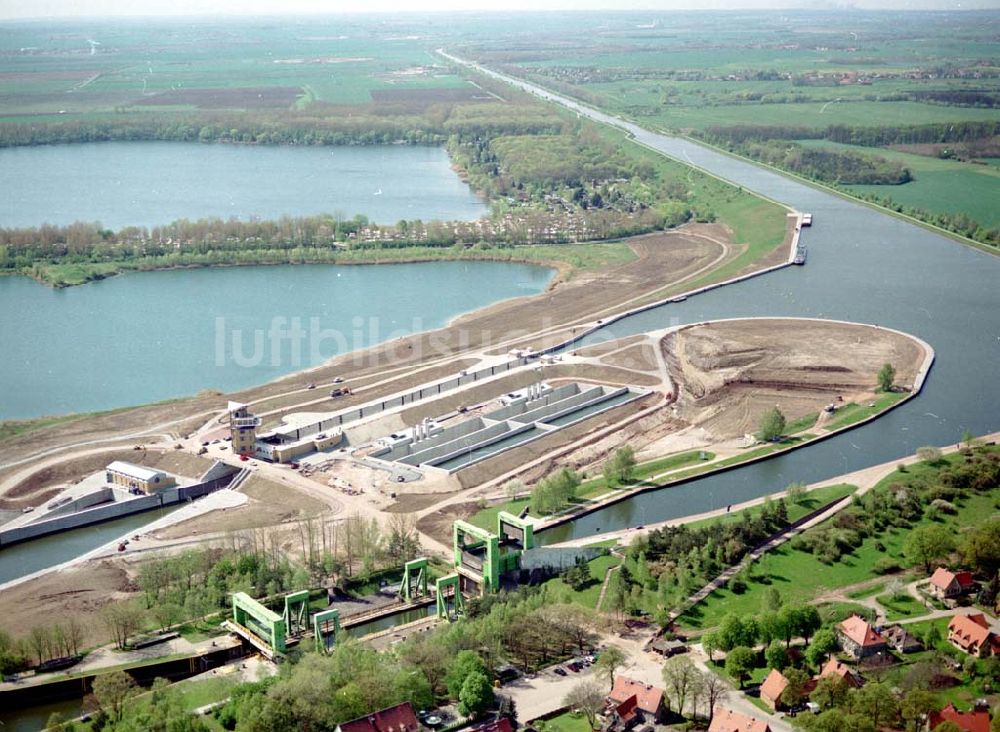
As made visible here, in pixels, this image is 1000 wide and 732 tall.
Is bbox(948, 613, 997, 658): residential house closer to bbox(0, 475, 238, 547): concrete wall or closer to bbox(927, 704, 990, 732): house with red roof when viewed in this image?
bbox(927, 704, 990, 732): house with red roof

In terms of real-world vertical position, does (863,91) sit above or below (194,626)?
above

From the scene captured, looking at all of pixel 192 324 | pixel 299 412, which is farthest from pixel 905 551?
pixel 192 324

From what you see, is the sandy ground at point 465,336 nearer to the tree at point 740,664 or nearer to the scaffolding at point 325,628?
the scaffolding at point 325,628

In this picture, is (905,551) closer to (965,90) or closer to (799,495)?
(799,495)

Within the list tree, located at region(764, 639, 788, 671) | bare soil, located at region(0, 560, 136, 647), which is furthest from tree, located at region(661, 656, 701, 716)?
bare soil, located at region(0, 560, 136, 647)

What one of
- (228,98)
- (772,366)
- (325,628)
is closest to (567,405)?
(772,366)
